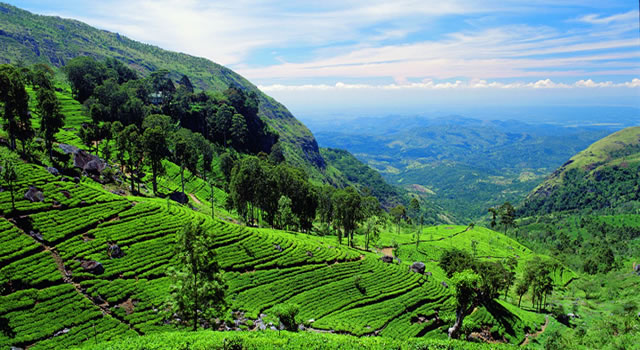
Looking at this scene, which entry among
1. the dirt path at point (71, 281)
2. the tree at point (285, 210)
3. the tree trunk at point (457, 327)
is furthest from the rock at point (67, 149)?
the tree trunk at point (457, 327)

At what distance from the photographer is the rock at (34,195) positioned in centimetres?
5419

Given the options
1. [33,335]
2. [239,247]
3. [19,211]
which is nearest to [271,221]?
[239,247]

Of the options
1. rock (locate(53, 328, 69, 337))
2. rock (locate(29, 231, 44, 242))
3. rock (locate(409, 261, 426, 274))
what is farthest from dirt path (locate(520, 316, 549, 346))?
rock (locate(29, 231, 44, 242))

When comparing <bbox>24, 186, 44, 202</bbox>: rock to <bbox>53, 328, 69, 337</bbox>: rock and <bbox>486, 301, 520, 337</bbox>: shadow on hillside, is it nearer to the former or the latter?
<bbox>53, 328, 69, 337</bbox>: rock

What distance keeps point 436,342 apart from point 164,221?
5152 centimetres

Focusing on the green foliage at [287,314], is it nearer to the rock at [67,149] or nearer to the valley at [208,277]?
the valley at [208,277]

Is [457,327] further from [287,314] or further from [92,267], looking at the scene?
[92,267]

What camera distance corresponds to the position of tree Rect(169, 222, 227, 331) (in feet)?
104

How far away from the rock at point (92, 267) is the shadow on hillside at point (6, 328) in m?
10.3

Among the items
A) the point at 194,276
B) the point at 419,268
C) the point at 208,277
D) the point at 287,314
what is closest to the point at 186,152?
the point at 419,268

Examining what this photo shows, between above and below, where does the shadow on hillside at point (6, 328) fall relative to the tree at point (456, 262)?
above

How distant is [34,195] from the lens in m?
54.9

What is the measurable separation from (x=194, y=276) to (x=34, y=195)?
44.0 metres

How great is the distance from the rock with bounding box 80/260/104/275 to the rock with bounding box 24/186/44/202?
18.7 metres
